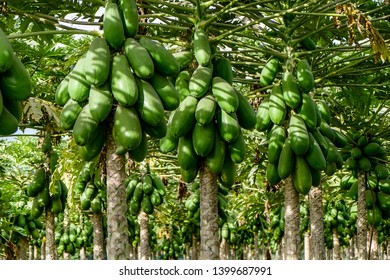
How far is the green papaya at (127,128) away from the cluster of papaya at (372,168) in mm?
4147

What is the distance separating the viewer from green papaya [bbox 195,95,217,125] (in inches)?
150

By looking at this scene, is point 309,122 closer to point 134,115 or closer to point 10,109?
point 134,115

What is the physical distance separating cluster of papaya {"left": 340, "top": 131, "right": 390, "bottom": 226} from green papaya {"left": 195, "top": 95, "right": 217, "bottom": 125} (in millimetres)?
3333

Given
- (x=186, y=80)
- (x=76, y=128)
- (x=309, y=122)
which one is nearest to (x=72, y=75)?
(x=76, y=128)

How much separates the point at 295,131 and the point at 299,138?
0.22ft

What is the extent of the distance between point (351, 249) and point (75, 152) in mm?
17645

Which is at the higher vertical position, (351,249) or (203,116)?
(351,249)

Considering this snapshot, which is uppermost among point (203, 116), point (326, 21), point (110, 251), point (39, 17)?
point (326, 21)

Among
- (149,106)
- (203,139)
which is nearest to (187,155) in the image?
(203,139)

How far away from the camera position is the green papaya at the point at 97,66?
313 cm

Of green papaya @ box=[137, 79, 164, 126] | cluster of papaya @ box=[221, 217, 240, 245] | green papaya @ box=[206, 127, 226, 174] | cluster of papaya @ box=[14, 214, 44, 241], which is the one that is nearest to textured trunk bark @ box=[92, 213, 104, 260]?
cluster of papaya @ box=[14, 214, 44, 241]

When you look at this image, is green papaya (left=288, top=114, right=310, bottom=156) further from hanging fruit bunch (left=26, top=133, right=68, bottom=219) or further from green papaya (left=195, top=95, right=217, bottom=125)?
hanging fruit bunch (left=26, top=133, right=68, bottom=219)

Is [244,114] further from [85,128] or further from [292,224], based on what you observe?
[85,128]

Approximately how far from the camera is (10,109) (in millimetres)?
2641
